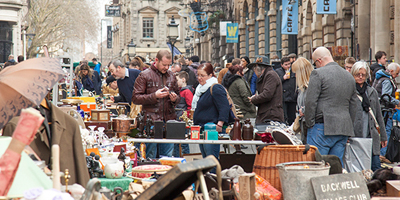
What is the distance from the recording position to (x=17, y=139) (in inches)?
70.9

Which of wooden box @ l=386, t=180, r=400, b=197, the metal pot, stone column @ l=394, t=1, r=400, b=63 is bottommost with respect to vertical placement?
wooden box @ l=386, t=180, r=400, b=197

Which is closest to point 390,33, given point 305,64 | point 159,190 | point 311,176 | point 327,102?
point 305,64

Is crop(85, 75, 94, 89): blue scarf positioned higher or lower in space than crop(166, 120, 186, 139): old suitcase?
higher

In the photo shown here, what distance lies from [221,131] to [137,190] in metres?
4.34

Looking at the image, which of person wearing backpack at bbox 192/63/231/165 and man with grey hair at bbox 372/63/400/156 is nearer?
person wearing backpack at bbox 192/63/231/165

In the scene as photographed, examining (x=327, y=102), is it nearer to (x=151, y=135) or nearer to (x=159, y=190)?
(x=151, y=135)

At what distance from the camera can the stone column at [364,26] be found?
1698cm

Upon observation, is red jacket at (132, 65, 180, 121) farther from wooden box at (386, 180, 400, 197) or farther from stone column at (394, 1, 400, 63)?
stone column at (394, 1, 400, 63)

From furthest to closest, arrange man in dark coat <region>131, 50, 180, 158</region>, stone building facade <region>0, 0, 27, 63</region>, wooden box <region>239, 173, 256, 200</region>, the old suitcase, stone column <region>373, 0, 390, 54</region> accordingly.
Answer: stone building facade <region>0, 0, 27, 63</region> < stone column <region>373, 0, 390, 54</region> < man in dark coat <region>131, 50, 180, 158</region> < the old suitcase < wooden box <region>239, 173, 256, 200</region>

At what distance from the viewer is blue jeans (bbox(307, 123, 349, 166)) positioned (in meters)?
6.02

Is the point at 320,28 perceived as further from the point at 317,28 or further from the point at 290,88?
the point at 290,88

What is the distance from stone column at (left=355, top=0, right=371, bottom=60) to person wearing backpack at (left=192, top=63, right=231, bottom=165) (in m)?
10.9

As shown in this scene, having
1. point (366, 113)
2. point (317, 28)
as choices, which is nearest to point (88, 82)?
point (317, 28)

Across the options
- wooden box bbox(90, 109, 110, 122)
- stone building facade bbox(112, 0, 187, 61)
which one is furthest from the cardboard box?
stone building facade bbox(112, 0, 187, 61)
